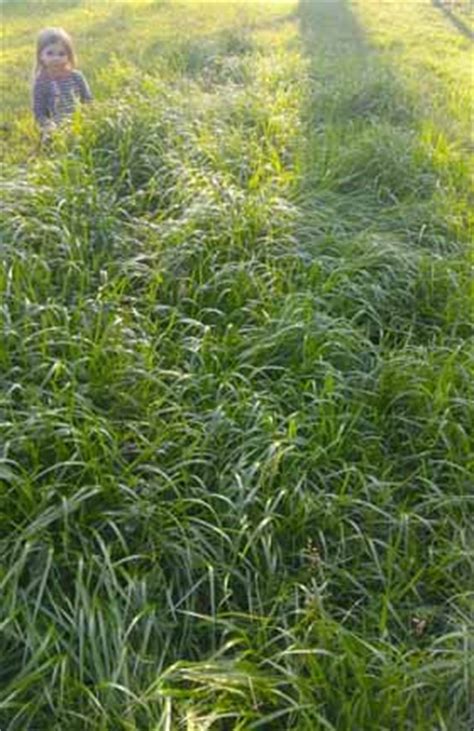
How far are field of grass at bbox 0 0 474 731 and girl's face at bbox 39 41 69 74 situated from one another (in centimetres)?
92

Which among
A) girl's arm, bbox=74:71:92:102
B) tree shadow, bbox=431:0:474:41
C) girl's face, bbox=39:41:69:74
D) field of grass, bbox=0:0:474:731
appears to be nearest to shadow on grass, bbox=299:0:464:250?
field of grass, bbox=0:0:474:731

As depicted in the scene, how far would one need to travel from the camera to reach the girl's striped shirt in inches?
186

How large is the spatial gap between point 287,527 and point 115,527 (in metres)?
0.46

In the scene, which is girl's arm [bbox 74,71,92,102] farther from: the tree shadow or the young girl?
the tree shadow

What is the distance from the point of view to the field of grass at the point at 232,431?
1751 mm

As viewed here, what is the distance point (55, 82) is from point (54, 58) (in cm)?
20

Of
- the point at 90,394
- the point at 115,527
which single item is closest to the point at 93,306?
the point at 90,394

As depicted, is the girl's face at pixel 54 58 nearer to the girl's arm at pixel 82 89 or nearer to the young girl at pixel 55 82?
the young girl at pixel 55 82

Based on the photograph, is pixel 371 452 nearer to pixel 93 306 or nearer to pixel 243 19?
pixel 93 306

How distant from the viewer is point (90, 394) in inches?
93.2

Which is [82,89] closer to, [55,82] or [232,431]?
[55,82]

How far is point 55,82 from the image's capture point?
4.87m

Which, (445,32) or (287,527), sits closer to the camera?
(287,527)

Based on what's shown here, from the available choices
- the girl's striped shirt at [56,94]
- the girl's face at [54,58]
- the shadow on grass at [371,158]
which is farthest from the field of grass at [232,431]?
the girl's face at [54,58]
